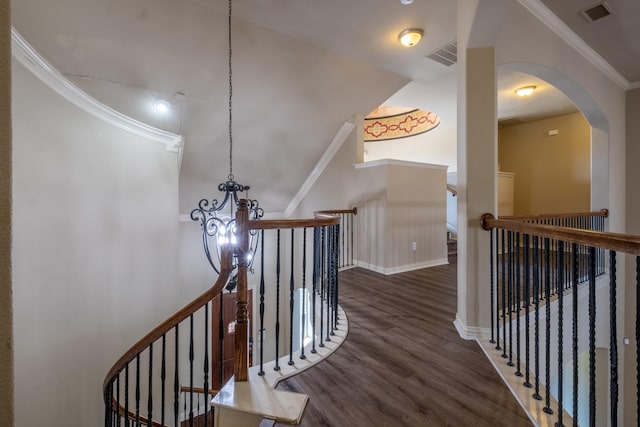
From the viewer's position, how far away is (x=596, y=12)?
2.85 metres

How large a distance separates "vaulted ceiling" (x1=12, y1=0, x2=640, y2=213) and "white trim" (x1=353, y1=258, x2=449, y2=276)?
2349mm

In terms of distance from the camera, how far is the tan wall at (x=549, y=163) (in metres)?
5.77

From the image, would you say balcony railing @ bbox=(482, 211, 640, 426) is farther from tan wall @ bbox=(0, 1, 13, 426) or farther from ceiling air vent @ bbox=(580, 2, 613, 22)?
ceiling air vent @ bbox=(580, 2, 613, 22)

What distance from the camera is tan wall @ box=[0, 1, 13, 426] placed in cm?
45

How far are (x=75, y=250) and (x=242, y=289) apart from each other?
5.45ft

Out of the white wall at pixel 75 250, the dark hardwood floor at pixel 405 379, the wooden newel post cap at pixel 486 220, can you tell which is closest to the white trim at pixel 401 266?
the dark hardwood floor at pixel 405 379

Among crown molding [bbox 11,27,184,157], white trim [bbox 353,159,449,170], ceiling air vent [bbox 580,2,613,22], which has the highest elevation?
ceiling air vent [bbox 580,2,613,22]

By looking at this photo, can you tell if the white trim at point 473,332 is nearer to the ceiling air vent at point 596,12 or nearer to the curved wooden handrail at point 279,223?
the curved wooden handrail at point 279,223

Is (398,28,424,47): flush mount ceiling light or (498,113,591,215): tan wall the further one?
(498,113,591,215): tan wall

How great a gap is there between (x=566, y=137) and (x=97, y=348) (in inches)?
333

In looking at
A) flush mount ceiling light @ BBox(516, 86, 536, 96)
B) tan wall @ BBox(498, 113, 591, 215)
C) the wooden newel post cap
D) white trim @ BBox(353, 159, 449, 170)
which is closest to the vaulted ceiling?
flush mount ceiling light @ BBox(516, 86, 536, 96)

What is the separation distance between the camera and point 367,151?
8.05 m

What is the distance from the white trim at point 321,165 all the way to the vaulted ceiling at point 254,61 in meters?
0.15

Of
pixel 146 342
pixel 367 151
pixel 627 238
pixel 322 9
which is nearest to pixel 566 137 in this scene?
pixel 367 151
